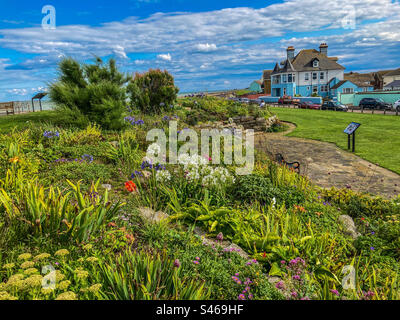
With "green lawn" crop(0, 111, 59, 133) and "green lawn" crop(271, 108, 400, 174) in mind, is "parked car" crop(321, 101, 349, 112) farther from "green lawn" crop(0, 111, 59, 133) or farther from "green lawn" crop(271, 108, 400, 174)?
"green lawn" crop(0, 111, 59, 133)

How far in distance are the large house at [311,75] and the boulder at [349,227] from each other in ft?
194

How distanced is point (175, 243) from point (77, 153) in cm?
482

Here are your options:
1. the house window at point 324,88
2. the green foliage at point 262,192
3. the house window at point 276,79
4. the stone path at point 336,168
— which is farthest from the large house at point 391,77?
the green foliage at point 262,192

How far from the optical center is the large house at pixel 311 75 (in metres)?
60.7

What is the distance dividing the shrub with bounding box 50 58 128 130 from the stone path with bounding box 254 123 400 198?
17.0 feet

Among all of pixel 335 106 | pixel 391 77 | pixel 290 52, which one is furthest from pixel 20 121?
pixel 391 77

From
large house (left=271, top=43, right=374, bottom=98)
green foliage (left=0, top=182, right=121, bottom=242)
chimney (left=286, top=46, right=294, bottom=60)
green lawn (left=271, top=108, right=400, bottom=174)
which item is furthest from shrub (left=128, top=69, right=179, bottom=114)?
chimney (left=286, top=46, right=294, bottom=60)

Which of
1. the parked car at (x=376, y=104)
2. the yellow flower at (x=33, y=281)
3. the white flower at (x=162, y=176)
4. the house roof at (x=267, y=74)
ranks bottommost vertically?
the yellow flower at (x=33, y=281)

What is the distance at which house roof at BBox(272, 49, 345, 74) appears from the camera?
6103 centimetres

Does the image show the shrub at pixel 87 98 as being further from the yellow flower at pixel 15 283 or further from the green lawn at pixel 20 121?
the yellow flower at pixel 15 283

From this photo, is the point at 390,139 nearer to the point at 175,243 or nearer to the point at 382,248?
the point at 382,248

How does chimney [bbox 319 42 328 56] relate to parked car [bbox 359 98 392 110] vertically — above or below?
above

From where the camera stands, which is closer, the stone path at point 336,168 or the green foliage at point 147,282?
the green foliage at point 147,282

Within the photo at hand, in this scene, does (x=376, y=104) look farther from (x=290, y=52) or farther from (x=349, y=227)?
(x=349, y=227)
